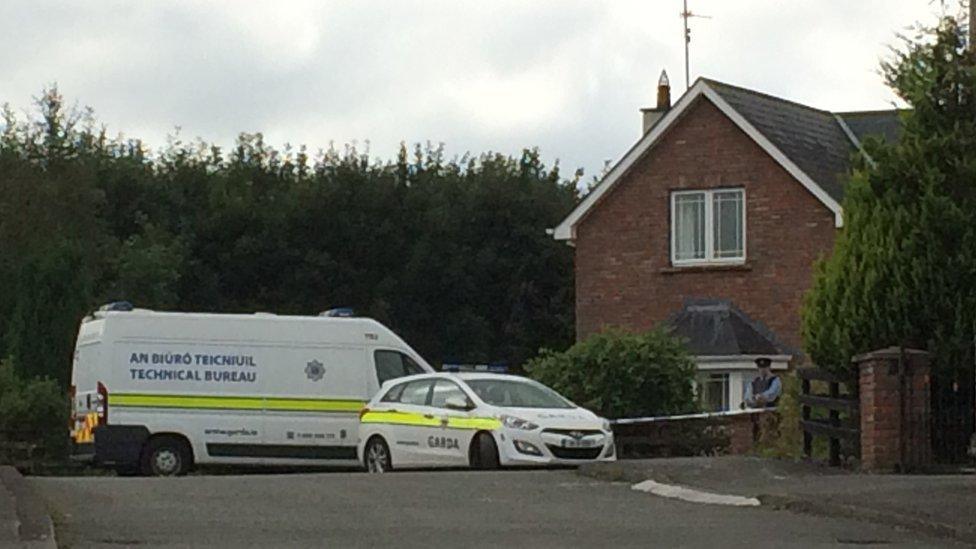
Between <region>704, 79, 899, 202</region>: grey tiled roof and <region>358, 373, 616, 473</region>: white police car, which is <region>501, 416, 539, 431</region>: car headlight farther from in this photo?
<region>704, 79, 899, 202</region>: grey tiled roof

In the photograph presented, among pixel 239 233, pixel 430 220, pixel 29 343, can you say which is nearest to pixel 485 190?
pixel 430 220

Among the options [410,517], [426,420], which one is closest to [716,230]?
[426,420]

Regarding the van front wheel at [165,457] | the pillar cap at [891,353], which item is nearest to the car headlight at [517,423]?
the pillar cap at [891,353]

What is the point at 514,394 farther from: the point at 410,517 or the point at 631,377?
the point at 410,517

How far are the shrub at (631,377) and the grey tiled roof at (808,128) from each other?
6577mm

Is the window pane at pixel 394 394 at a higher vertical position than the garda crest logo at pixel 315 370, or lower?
lower

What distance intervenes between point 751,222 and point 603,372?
7.14 m

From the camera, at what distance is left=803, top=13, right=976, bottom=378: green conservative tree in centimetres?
2061

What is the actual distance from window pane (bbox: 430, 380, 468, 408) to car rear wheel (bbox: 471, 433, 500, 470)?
0.76 meters

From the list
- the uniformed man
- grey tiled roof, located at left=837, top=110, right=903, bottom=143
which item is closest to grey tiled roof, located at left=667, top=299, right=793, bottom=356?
the uniformed man

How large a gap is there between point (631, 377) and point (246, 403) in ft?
19.6

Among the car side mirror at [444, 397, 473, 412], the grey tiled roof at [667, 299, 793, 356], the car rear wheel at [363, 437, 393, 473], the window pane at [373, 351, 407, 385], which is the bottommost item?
the car rear wheel at [363, 437, 393, 473]

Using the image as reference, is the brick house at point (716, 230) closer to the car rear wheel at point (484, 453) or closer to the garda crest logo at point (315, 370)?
the garda crest logo at point (315, 370)

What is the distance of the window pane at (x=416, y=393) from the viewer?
26359mm
